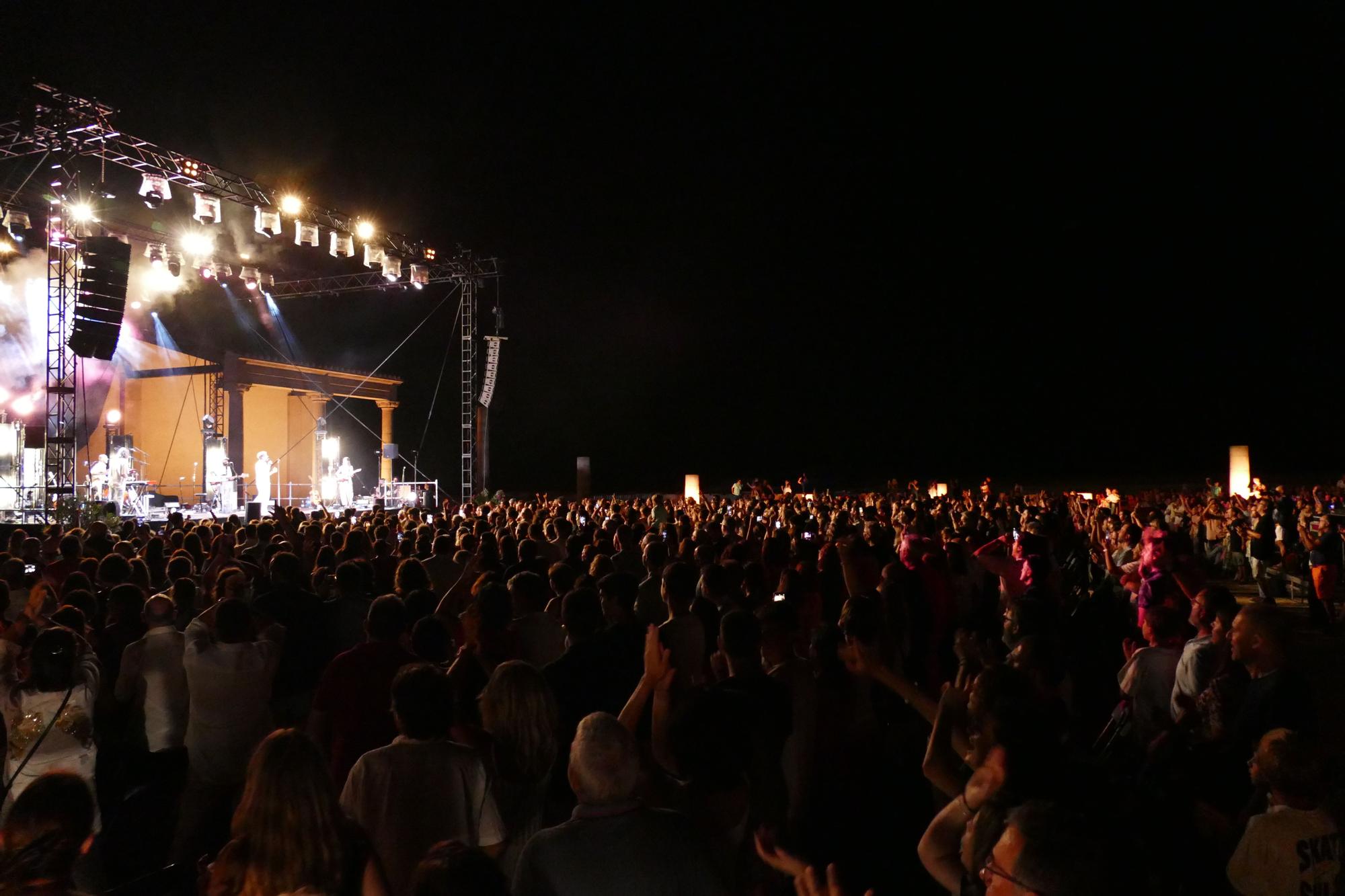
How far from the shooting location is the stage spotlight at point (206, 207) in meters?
15.4

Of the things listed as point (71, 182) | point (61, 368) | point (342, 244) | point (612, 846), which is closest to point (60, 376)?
point (61, 368)

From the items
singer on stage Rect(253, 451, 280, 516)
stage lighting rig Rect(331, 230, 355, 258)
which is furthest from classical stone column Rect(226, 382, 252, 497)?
stage lighting rig Rect(331, 230, 355, 258)

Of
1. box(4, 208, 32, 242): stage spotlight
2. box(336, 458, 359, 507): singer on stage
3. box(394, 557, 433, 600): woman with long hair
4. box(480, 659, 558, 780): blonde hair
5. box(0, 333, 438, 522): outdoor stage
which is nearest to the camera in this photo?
box(480, 659, 558, 780): blonde hair

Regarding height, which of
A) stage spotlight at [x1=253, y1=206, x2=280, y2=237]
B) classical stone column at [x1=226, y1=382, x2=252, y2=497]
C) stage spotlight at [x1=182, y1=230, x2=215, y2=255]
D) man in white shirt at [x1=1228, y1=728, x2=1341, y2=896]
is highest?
stage spotlight at [x1=182, y1=230, x2=215, y2=255]

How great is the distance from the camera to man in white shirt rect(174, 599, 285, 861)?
374cm

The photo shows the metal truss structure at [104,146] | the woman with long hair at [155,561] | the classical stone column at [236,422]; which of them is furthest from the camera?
the classical stone column at [236,422]

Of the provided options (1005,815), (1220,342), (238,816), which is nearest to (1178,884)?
(1005,815)

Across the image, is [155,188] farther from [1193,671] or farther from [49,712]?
[1193,671]

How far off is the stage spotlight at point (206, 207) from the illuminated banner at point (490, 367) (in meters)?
6.26

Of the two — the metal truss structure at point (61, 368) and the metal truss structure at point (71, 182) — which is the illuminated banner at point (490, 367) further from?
the metal truss structure at point (61, 368)

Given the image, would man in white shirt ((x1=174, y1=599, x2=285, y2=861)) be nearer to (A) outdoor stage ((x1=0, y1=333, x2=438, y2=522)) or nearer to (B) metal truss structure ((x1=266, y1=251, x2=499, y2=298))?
(B) metal truss structure ((x1=266, y1=251, x2=499, y2=298))

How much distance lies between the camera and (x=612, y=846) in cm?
197

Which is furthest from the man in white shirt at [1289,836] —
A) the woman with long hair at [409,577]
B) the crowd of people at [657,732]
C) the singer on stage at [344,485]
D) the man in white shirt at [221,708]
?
the singer on stage at [344,485]

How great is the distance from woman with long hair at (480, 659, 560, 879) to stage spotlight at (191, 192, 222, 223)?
1536 centimetres
